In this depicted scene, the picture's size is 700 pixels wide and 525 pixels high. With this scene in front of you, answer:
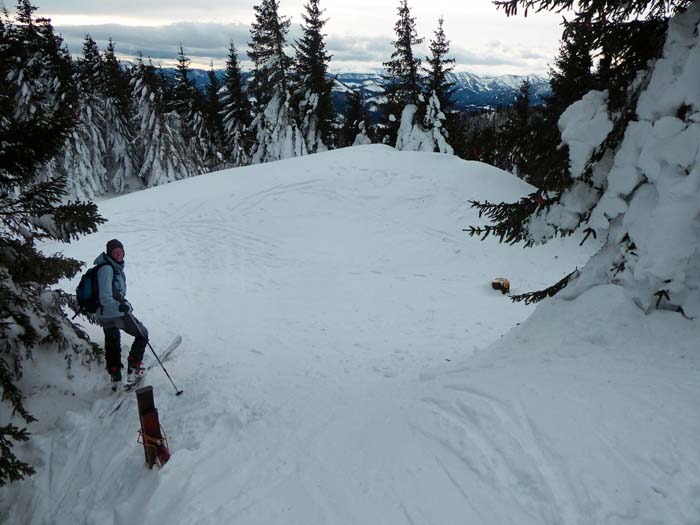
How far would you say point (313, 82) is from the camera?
30391mm

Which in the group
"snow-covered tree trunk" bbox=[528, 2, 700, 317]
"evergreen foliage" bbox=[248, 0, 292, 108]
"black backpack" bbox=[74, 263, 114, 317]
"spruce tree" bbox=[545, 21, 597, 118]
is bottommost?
"black backpack" bbox=[74, 263, 114, 317]

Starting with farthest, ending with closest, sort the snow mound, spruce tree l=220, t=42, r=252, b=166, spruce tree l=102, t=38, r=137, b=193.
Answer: spruce tree l=220, t=42, r=252, b=166, spruce tree l=102, t=38, r=137, b=193, the snow mound

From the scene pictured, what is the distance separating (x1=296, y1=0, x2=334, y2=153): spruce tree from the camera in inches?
1169

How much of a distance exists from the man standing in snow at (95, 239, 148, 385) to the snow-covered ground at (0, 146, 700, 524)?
444 mm

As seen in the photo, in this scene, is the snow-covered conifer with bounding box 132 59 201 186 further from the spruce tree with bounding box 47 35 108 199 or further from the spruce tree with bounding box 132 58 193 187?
the spruce tree with bounding box 47 35 108 199

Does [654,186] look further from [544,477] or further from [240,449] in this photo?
[240,449]

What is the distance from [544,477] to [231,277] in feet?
38.9

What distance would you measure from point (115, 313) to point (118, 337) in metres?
0.63

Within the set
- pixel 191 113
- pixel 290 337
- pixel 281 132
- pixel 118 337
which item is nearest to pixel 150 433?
pixel 118 337

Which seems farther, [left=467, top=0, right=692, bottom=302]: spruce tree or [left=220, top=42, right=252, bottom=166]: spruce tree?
[left=220, top=42, right=252, bottom=166]: spruce tree

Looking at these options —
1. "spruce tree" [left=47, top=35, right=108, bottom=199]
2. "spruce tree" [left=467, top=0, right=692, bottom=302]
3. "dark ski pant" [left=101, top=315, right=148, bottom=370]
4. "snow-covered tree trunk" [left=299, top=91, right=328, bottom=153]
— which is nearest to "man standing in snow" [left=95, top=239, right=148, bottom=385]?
"dark ski pant" [left=101, top=315, right=148, bottom=370]

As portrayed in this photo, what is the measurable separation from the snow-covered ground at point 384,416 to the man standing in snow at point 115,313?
44cm

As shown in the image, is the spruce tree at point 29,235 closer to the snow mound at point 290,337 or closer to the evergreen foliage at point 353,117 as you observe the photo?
the snow mound at point 290,337

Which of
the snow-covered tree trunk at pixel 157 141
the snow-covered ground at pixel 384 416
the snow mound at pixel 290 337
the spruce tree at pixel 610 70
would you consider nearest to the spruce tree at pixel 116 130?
the snow-covered tree trunk at pixel 157 141
